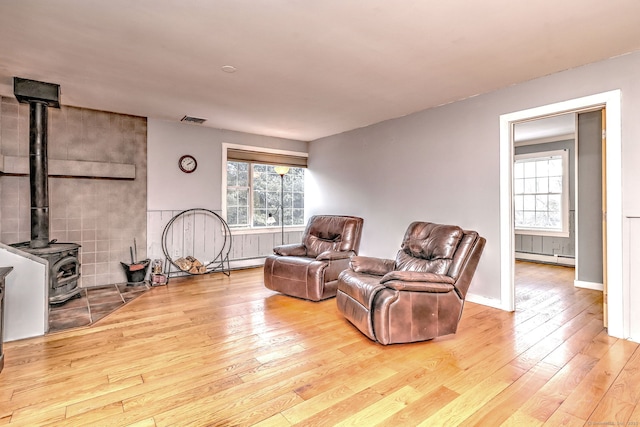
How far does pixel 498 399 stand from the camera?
1.90 m

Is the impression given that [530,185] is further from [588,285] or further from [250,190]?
[250,190]

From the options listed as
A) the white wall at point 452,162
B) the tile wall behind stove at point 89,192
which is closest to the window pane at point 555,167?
the white wall at point 452,162

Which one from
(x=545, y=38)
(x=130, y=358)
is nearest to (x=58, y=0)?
(x=130, y=358)

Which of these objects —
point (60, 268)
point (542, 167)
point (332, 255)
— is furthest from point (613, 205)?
point (60, 268)

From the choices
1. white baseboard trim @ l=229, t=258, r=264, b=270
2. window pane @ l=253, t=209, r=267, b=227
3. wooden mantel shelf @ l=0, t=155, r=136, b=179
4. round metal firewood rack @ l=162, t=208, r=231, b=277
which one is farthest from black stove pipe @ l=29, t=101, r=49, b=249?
window pane @ l=253, t=209, r=267, b=227

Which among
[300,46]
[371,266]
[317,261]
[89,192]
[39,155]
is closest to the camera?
[300,46]

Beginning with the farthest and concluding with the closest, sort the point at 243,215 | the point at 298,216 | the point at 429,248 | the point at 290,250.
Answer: the point at 298,216
the point at 243,215
the point at 290,250
the point at 429,248

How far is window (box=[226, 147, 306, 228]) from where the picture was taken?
5.72 meters

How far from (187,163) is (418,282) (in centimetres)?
405

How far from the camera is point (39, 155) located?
3.46 metres

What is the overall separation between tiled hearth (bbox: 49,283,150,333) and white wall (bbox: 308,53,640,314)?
3348 mm

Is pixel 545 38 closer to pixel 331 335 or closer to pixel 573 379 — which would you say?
pixel 573 379

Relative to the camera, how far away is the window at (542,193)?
6082 millimetres

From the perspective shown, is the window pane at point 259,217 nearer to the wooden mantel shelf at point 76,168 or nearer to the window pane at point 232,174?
the window pane at point 232,174
